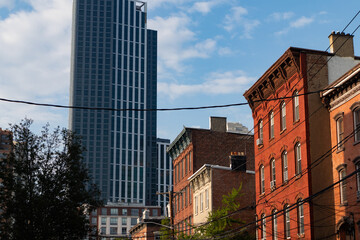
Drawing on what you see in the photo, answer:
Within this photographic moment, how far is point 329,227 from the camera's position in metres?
37.2

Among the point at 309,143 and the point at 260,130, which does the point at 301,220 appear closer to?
the point at 309,143

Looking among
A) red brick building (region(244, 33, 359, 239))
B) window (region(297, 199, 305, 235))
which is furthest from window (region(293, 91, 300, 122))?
window (region(297, 199, 305, 235))

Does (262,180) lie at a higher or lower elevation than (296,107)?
lower

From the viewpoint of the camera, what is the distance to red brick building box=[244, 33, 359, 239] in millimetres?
38094

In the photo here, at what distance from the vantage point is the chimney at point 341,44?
4153cm

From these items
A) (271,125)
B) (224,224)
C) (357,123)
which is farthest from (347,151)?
(224,224)

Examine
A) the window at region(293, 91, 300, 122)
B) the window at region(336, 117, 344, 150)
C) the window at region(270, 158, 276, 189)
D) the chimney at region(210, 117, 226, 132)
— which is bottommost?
the window at region(270, 158, 276, 189)

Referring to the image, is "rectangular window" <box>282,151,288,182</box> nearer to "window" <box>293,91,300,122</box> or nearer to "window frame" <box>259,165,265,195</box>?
"window" <box>293,91,300,122</box>

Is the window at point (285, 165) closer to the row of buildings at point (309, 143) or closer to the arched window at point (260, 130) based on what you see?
the row of buildings at point (309, 143)

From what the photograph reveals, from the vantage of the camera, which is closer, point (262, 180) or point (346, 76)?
point (346, 76)

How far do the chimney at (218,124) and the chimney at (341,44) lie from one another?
29.4m

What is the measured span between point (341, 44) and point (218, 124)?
98.7 ft

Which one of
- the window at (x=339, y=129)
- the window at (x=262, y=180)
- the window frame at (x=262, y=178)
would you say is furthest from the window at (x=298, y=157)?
the window at (x=262, y=180)

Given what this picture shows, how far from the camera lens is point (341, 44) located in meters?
42.1
